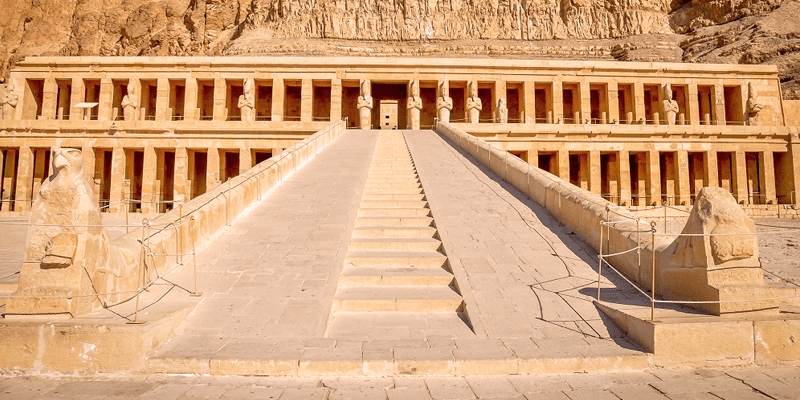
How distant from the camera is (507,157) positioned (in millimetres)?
12281

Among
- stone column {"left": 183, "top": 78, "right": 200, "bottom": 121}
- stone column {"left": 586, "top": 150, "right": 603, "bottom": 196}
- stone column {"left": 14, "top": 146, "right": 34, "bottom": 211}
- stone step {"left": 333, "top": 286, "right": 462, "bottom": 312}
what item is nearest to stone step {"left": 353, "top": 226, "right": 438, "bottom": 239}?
stone step {"left": 333, "top": 286, "right": 462, "bottom": 312}

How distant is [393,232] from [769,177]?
21.7m

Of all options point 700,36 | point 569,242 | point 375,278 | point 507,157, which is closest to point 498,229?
point 569,242

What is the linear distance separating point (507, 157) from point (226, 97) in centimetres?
1895

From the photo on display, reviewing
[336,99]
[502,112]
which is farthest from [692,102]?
[336,99]

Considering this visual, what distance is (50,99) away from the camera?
25.7 m

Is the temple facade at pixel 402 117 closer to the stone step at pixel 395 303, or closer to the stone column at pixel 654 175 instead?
the stone column at pixel 654 175

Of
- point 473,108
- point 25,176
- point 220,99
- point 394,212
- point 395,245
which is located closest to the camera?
point 395,245

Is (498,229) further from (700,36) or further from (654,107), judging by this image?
(700,36)

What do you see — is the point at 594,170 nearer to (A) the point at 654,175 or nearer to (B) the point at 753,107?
(A) the point at 654,175

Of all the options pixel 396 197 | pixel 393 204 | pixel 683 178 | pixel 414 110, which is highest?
pixel 414 110

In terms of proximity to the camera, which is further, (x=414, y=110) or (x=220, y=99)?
(x=220, y=99)

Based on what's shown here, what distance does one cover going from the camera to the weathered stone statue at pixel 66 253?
4.77m

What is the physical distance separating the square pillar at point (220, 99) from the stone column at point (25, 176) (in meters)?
8.25
